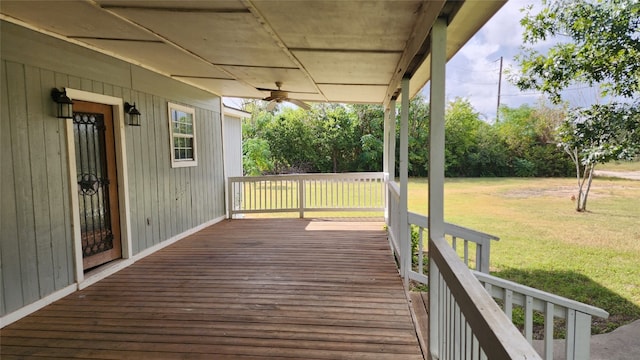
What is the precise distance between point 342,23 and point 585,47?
5549 millimetres

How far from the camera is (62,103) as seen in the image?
3260mm

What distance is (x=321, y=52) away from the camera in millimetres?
3619

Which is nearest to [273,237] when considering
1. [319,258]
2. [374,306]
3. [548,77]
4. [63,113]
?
[319,258]

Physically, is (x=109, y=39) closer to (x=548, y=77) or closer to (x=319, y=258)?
(x=319, y=258)

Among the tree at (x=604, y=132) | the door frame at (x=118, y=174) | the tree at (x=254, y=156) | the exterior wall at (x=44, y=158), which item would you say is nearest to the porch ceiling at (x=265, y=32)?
the exterior wall at (x=44, y=158)

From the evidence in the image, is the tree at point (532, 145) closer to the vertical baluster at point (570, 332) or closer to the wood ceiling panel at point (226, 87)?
the wood ceiling panel at point (226, 87)

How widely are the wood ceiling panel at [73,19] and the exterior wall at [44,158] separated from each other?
16cm

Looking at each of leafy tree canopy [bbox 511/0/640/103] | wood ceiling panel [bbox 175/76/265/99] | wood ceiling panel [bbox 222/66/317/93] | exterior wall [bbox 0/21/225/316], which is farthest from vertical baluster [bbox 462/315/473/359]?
leafy tree canopy [bbox 511/0/640/103]

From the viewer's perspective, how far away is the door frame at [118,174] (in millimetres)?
3416

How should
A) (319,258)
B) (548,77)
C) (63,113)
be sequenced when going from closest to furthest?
1. (63,113)
2. (319,258)
3. (548,77)

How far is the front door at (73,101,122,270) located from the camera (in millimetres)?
3707

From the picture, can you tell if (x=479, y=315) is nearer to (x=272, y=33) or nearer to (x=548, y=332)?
(x=548, y=332)

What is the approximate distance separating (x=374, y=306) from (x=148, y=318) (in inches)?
71.0

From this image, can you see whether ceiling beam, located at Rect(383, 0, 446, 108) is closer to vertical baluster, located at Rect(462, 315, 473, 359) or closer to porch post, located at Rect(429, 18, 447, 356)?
porch post, located at Rect(429, 18, 447, 356)
